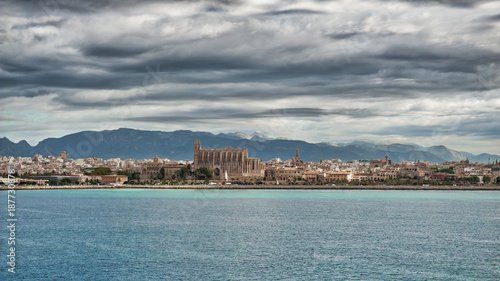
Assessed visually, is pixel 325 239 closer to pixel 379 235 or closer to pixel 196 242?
pixel 379 235

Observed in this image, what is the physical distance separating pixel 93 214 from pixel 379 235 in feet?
103

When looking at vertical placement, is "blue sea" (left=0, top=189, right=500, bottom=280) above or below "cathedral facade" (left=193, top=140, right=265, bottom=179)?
below

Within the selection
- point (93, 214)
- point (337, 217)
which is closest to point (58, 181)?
point (93, 214)

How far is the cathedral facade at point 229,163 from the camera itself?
612 ft

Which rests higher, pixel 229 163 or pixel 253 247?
pixel 229 163

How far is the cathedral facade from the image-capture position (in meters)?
186

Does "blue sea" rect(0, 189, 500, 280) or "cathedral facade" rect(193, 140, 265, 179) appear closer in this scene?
"blue sea" rect(0, 189, 500, 280)

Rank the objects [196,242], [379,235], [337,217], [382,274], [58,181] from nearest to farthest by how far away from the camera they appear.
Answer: [382,274] → [196,242] → [379,235] → [337,217] → [58,181]

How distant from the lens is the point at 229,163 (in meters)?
188

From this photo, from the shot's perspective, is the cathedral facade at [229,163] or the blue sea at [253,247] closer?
the blue sea at [253,247]

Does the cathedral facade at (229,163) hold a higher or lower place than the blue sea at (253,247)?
higher

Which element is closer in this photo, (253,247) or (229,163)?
(253,247)

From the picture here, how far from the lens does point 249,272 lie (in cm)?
3291

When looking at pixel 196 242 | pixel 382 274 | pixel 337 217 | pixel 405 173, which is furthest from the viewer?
pixel 405 173
